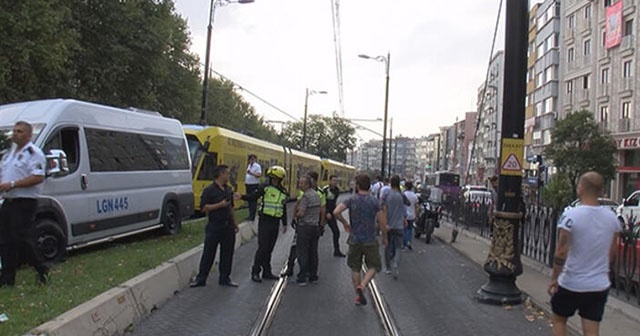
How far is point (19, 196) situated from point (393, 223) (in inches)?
255

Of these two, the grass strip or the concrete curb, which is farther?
the grass strip

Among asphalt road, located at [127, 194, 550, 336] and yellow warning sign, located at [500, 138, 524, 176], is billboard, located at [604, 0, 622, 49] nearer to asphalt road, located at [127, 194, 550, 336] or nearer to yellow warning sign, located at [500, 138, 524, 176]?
asphalt road, located at [127, 194, 550, 336]

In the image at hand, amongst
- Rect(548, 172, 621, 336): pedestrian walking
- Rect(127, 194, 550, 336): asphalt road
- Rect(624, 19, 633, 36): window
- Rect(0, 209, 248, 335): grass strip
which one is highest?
Rect(624, 19, 633, 36): window

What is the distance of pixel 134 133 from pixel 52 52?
9.99 m

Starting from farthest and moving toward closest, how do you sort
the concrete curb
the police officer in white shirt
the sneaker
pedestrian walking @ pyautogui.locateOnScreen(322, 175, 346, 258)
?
pedestrian walking @ pyautogui.locateOnScreen(322, 175, 346, 258) < the sneaker < the police officer in white shirt < the concrete curb

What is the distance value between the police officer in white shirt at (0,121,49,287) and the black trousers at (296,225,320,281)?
3.85 meters

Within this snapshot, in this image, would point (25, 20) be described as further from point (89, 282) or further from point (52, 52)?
point (89, 282)

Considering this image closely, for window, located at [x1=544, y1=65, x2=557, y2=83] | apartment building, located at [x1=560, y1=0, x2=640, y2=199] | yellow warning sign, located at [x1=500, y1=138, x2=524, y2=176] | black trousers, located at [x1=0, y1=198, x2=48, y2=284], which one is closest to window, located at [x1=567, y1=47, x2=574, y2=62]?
apartment building, located at [x1=560, y1=0, x2=640, y2=199]

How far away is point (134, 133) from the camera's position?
11.9 meters

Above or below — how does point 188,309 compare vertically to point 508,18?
below

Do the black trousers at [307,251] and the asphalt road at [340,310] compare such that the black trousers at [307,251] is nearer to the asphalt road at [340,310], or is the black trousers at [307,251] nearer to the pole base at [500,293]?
the asphalt road at [340,310]

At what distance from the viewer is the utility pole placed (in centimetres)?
850

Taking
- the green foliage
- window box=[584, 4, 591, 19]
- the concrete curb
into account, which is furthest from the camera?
window box=[584, 4, 591, 19]

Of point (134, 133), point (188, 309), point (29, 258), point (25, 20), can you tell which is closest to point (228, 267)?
point (188, 309)
